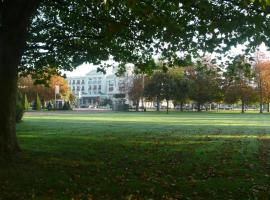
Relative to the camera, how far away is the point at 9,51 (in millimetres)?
12164

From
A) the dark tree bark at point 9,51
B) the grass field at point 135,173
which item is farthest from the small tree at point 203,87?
the dark tree bark at point 9,51

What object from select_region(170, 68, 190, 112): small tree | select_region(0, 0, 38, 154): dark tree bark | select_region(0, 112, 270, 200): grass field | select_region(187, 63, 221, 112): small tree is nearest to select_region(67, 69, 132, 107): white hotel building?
select_region(187, 63, 221, 112): small tree

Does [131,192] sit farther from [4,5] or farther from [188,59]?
[188,59]

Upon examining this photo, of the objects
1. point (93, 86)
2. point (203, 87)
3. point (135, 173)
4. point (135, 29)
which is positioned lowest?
point (135, 173)

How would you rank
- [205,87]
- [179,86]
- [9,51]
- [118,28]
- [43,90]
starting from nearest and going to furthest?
[118,28] → [9,51] → [179,86] → [205,87] → [43,90]

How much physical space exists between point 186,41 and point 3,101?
17.9 feet

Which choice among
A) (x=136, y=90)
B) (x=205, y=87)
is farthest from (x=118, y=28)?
(x=136, y=90)

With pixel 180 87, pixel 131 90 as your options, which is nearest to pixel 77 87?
pixel 131 90

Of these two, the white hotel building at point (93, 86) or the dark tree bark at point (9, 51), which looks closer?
the dark tree bark at point (9, 51)

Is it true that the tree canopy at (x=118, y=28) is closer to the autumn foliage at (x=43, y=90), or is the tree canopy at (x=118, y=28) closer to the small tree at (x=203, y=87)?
the small tree at (x=203, y=87)

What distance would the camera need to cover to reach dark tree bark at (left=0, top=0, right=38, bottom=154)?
12031 millimetres

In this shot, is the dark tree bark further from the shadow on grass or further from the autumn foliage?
the autumn foliage

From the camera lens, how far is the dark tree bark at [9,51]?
12.0 m

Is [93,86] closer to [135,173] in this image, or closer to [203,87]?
[203,87]
